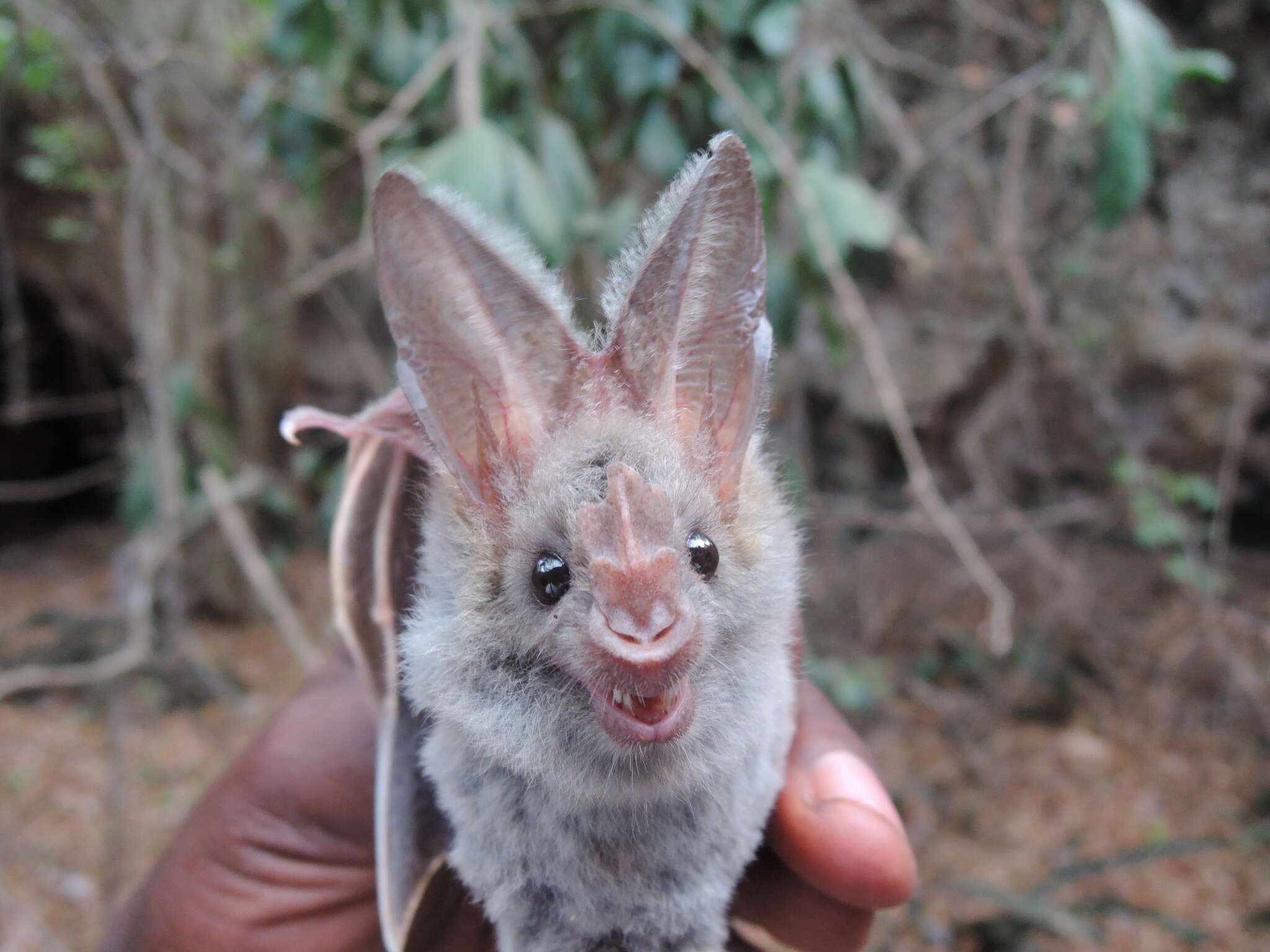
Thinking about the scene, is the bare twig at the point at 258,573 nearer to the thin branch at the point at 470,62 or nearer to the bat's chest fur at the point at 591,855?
the bat's chest fur at the point at 591,855

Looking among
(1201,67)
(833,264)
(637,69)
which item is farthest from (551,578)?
(1201,67)

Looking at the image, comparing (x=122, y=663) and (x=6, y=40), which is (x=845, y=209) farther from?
(x=6, y=40)

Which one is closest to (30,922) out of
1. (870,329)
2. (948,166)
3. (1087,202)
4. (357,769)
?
(357,769)

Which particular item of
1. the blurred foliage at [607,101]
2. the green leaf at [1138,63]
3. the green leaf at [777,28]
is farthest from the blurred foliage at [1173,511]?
the green leaf at [777,28]

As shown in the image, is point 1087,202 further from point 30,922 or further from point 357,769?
point 30,922

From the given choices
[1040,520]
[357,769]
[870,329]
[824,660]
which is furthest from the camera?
[1040,520]

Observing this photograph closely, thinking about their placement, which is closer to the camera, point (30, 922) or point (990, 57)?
point (30, 922)
